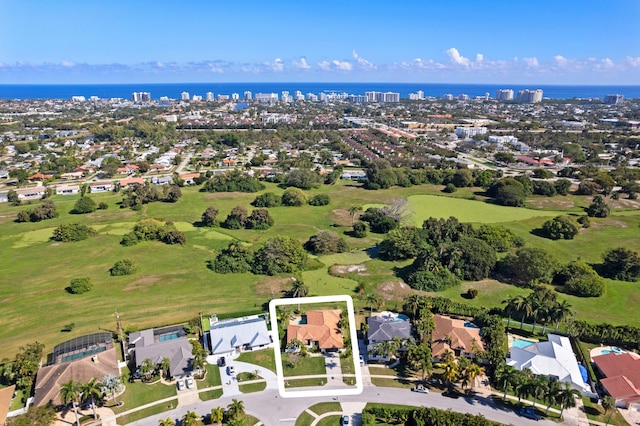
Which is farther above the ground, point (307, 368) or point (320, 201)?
point (320, 201)

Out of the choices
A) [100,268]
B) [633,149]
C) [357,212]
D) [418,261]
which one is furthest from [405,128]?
[100,268]

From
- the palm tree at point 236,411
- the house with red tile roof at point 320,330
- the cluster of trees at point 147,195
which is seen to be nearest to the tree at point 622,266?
the house with red tile roof at point 320,330

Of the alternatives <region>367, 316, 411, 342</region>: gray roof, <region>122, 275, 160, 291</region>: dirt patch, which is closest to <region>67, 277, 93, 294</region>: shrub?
<region>122, 275, 160, 291</region>: dirt patch

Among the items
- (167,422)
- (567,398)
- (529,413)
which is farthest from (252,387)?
(567,398)

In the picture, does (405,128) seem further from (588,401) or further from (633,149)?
(588,401)

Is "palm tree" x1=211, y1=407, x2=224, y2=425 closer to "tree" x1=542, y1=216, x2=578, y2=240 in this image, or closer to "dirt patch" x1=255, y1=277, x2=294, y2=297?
"dirt patch" x1=255, y1=277, x2=294, y2=297

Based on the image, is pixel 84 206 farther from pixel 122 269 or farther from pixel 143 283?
pixel 143 283

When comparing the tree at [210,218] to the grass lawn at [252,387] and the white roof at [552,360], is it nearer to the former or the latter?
the grass lawn at [252,387]
